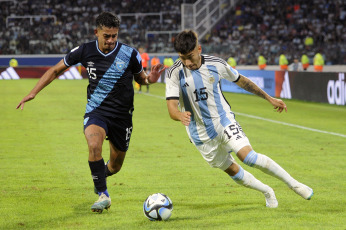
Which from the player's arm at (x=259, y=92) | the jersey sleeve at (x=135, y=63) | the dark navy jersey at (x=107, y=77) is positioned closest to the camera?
the player's arm at (x=259, y=92)

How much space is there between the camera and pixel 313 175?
852cm

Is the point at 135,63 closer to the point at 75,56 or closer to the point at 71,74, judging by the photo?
the point at 75,56

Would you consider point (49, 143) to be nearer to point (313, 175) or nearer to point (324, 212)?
point (313, 175)

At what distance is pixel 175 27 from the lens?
51938 millimetres

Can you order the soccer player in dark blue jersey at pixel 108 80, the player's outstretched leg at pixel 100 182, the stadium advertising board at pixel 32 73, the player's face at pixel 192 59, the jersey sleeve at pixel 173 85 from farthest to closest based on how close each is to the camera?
the stadium advertising board at pixel 32 73 < the soccer player in dark blue jersey at pixel 108 80 < the player's outstretched leg at pixel 100 182 < the jersey sleeve at pixel 173 85 < the player's face at pixel 192 59

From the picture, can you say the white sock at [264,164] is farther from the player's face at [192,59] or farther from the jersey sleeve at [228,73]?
the player's face at [192,59]

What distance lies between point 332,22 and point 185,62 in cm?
3768

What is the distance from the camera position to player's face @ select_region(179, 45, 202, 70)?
5.88 meters

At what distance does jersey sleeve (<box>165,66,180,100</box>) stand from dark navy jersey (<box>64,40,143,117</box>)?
656mm

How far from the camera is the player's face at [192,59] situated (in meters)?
5.88

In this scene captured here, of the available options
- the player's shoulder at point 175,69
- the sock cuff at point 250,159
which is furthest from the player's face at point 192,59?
the sock cuff at point 250,159

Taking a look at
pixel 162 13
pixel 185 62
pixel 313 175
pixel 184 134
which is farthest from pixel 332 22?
pixel 185 62

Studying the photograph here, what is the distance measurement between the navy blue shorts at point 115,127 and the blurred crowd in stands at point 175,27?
101 feet

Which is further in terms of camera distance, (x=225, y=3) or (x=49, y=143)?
(x=225, y=3)
